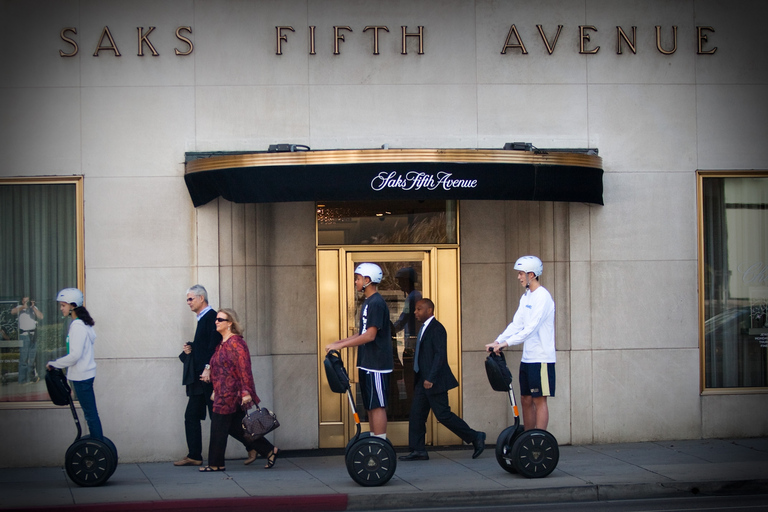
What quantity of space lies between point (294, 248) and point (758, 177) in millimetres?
5851

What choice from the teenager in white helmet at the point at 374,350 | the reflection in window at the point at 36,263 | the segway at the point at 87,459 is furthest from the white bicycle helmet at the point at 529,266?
the reflection in window at the point at 36,263

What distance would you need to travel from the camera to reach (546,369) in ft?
28.8

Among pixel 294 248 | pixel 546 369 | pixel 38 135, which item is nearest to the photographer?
pixel 546 369

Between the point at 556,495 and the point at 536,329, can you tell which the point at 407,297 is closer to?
the point at 536,329

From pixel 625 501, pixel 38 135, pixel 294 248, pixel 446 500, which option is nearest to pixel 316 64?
pixel 294 248

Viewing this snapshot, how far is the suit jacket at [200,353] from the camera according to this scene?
9320 millimetres

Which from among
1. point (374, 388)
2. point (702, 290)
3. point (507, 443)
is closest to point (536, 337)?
point (507, 443)

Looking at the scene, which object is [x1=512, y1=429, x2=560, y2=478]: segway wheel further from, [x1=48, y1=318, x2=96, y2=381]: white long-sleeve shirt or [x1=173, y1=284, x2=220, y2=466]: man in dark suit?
[x1=48, y1=318, x2=96, y2=381]: white long-sleeve shirt

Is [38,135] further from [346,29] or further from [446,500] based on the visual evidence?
[446,500]

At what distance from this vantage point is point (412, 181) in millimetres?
9297

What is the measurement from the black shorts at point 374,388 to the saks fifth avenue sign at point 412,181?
1.97 m

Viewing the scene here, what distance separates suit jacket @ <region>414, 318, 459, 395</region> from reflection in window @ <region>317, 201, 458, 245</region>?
1650 mm

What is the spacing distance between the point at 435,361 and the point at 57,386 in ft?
12.6

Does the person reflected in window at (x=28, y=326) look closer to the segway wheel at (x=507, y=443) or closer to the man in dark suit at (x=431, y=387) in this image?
the man in dark suit at (x=431, y=387)
